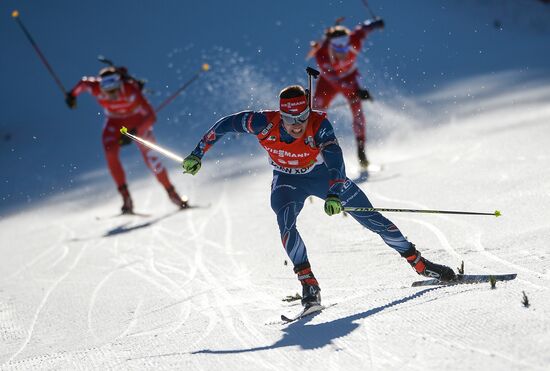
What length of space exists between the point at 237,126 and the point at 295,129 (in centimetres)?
54

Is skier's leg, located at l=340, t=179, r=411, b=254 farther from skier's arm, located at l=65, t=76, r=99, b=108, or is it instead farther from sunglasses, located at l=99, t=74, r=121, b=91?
skier's arm, located at l=65, t=76, r=99, b=108

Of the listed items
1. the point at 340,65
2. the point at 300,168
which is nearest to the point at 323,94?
the point at 340,65

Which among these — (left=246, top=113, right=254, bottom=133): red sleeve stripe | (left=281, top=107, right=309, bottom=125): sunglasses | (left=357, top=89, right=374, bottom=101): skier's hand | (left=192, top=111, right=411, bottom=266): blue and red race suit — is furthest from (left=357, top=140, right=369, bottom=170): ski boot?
(left=281, top=107, right=309, bottom=125): sunglasses

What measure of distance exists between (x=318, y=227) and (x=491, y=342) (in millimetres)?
4765

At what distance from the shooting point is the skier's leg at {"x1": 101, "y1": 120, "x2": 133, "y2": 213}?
12.3 metres

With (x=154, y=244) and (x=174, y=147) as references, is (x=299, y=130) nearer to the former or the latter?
(x=154, y=244)

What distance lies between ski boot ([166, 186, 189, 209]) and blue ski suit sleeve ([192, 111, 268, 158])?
17.6ft

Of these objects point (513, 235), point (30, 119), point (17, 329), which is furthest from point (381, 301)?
point (30, 119)

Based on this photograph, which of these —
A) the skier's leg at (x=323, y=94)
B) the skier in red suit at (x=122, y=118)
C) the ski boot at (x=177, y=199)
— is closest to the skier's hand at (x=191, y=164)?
the ski boot at (x=177, y=199)

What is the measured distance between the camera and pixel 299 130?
20.4 feet

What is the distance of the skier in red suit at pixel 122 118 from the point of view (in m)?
12.3

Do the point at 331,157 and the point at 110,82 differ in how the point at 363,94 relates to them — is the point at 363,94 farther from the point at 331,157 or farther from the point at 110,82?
the point at 331,157

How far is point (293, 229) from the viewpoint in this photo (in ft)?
21.0

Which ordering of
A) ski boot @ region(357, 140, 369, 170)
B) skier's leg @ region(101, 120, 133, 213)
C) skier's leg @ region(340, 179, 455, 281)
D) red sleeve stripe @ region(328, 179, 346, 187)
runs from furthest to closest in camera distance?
ski boot @ region(357, 140, 369, 170)
skier's leg @ region(101, 120, 133, 213)
skier's leg @ region(340, 179, 455, 281)
red sleeve stripe @ region(328, 179, 346, 187)
